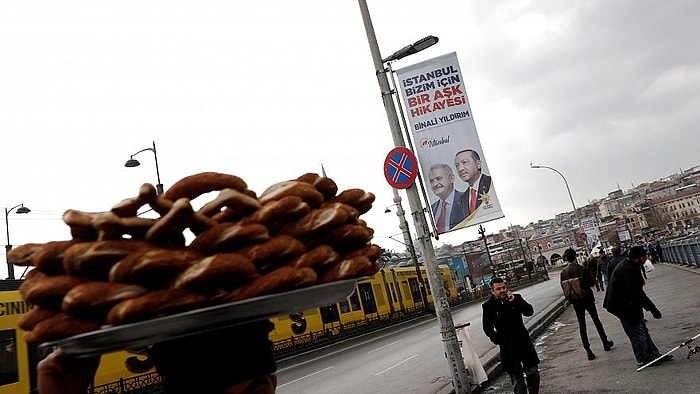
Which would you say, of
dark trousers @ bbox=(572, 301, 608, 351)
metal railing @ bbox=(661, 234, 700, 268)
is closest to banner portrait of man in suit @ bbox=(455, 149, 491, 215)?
dark trousers @ bbox=(572, 301, 608, 351)

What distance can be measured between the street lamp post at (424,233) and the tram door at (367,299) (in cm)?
1965

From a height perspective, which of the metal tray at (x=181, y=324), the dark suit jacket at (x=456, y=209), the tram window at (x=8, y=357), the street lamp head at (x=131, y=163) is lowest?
the metal tray at (x=181, y=324)

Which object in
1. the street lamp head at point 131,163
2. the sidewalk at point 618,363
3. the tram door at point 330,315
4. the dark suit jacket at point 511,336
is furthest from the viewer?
the tram door at point 330,315

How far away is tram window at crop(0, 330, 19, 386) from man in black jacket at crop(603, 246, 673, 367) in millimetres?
13192

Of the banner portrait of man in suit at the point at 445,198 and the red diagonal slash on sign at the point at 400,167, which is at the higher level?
the red diagonal slash on sign at the point at 400,167

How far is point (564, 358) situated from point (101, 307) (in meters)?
10.3

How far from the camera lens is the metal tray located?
123cm

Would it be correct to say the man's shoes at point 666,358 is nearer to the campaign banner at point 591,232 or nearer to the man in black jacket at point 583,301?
the man in black jacket at point 583,301

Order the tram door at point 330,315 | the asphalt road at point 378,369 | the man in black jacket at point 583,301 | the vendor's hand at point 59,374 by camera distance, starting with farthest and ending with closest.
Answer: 1. the tram door at point 330,315
2. the asphalt road at point 378,369
3. the man in black jacket at point 583,301
4. the vendor's hand at point 59,374

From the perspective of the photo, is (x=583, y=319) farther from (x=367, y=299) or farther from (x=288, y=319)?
(x=367, y=299)

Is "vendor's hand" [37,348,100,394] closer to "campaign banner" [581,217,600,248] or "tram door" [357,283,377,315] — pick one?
"tram door" [357,283,377,315]

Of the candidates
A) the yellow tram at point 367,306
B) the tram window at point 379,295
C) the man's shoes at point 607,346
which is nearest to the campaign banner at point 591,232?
the yellow tram at point 367,306

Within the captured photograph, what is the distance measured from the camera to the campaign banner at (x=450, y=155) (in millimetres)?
8492

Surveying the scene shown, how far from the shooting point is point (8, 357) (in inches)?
468
